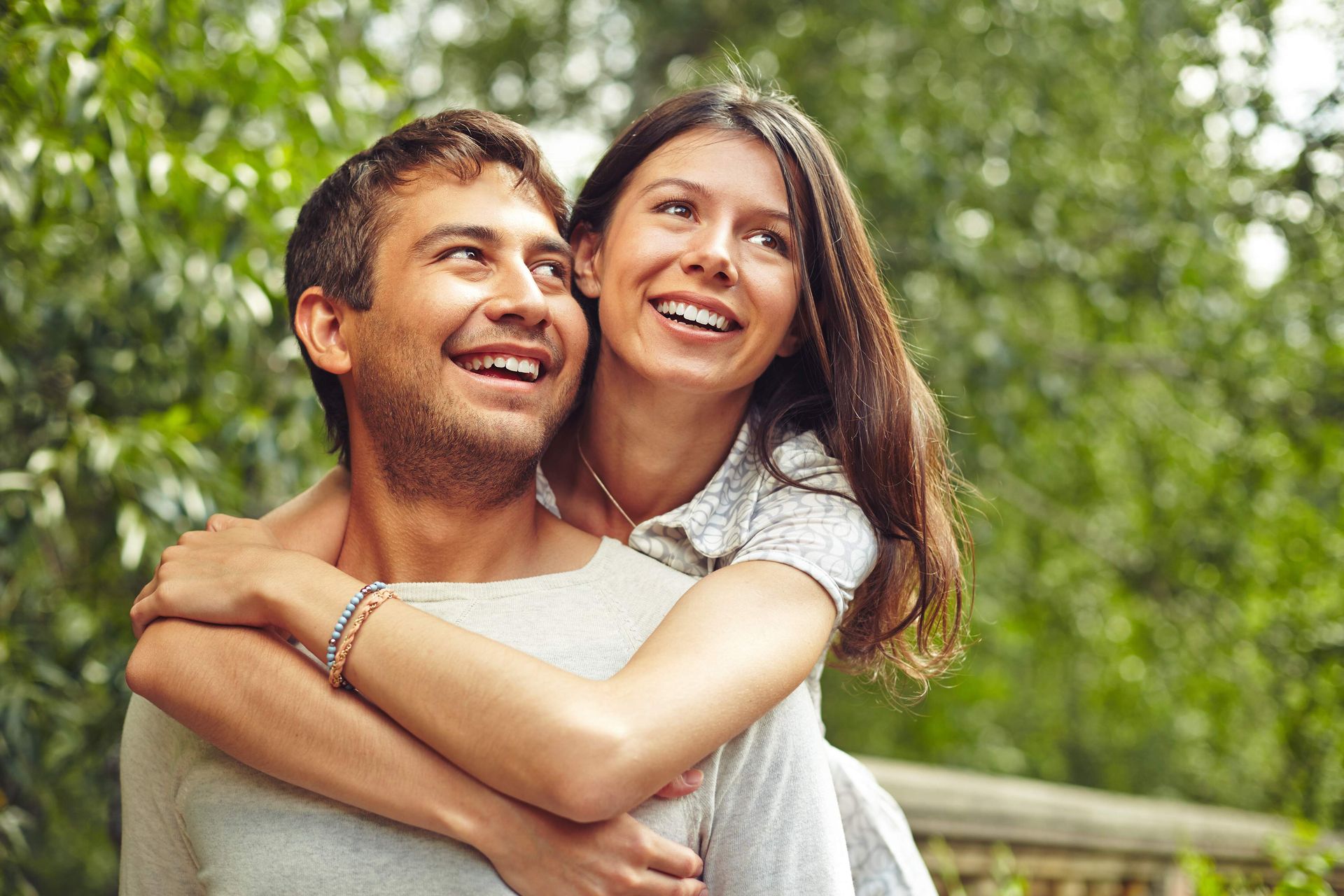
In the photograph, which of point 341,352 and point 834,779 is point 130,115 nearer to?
point 341,352

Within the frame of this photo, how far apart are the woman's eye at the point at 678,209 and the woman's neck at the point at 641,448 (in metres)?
0.34

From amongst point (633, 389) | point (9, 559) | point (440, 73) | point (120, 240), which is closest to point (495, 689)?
point (633, 389)

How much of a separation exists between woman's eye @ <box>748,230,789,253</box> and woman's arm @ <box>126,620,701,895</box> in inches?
44.3

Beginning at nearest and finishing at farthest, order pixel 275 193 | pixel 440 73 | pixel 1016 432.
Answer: pixel 275 193, pixel 1016 432, pixel 440 73

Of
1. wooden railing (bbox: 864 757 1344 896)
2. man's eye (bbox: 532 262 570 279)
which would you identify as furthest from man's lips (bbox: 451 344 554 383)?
wooden railing (bbox: 864 757 1344 896)

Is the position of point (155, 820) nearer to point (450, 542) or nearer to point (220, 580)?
point (220, 580)

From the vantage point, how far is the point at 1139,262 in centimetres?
544

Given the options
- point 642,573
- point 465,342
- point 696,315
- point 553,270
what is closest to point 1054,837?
point 642,573

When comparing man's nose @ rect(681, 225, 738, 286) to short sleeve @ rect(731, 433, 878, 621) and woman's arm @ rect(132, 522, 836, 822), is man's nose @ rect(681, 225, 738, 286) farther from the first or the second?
woman's arm @ rect(132, 522, 836, 822)

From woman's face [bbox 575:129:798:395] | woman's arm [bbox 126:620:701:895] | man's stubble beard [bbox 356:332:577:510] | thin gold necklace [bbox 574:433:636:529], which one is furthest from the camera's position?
thin gold necklace [bbox 574:433:636:529]

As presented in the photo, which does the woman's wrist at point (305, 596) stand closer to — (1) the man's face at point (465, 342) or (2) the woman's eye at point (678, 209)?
(1) the man's face at point (465, 342)

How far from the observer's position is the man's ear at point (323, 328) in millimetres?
1977

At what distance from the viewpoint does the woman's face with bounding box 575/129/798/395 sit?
2018 millimetres

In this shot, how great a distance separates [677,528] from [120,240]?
177 centimetres
